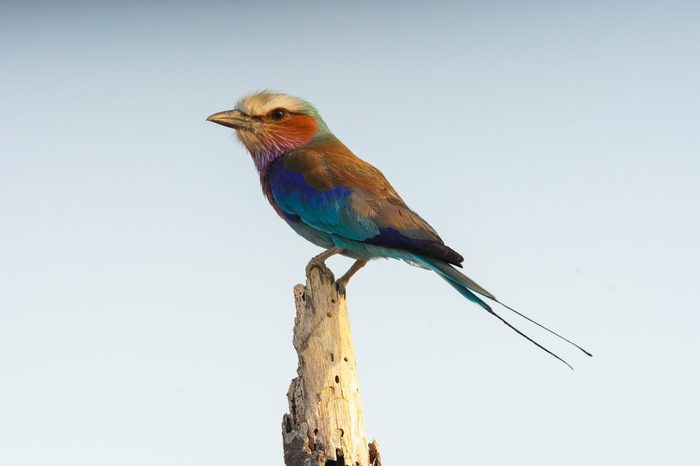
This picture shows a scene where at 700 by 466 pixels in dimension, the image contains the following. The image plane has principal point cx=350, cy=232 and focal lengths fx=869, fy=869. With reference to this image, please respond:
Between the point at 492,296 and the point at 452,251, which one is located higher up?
the point at 452,251

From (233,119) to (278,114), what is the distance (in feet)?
0.87

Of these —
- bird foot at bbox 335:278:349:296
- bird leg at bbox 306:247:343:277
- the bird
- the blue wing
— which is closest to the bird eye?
the bird

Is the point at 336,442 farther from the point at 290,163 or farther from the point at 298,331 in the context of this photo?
the point at 290,163

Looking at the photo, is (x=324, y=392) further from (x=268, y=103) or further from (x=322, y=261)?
(x=268, y=103)

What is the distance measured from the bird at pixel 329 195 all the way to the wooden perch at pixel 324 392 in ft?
0.59

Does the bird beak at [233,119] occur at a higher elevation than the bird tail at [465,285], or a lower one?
higher

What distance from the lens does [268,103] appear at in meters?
5.06

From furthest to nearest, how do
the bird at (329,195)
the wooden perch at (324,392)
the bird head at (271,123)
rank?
the bird head at (271,123) → the bird at (329,195) → the wooden perch at (324,392)

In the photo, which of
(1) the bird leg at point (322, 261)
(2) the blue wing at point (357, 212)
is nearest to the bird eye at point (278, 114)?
(2) the blue wing at point (357, 212)

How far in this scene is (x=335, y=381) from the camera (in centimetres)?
403

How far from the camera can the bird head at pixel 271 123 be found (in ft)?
16.3

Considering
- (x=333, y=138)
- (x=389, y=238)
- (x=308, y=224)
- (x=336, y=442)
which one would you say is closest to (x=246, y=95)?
(x=333, y=138)

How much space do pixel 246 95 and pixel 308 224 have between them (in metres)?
0.99

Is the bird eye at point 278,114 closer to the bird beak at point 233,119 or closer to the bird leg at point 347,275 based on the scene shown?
the bird beak at point 233,119
